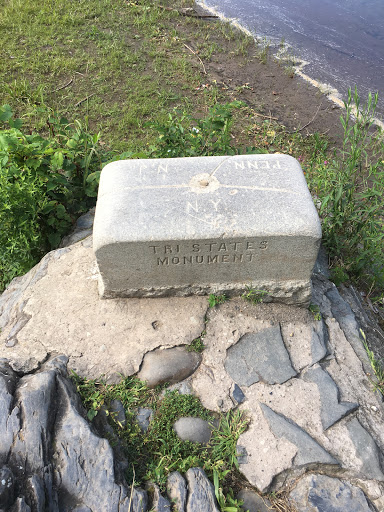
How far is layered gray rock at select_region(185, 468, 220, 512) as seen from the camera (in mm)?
2068

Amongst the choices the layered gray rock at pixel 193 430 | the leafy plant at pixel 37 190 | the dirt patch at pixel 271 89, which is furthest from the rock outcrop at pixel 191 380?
the dirt patch at pixel 271 89

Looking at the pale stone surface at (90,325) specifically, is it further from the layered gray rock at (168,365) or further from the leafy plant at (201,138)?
the leafy plant at (201,138)

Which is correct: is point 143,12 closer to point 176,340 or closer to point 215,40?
point 215,40

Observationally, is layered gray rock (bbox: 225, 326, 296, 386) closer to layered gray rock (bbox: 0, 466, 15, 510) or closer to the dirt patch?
layered gray rock (bbox: 0, 466, 15, 510)

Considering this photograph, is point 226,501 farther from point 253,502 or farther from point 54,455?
point 54,455

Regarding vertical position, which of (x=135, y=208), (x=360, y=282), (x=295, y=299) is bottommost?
(x=360, y=282)

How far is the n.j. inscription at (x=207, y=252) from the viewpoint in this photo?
261 cm

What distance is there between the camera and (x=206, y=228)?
8.44 ft

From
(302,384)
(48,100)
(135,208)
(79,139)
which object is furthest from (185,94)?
(302,384)

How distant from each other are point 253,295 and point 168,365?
741 millimetres

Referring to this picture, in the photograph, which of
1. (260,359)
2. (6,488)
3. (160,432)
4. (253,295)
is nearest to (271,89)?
(253,295)

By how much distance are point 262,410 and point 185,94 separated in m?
4.78

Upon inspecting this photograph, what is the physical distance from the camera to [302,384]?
2.64 metres

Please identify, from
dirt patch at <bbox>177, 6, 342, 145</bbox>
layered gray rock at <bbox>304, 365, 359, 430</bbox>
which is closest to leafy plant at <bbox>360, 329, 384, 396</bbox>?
layered gray rock at <bbox>304, 365, 359, 430</bbox>
